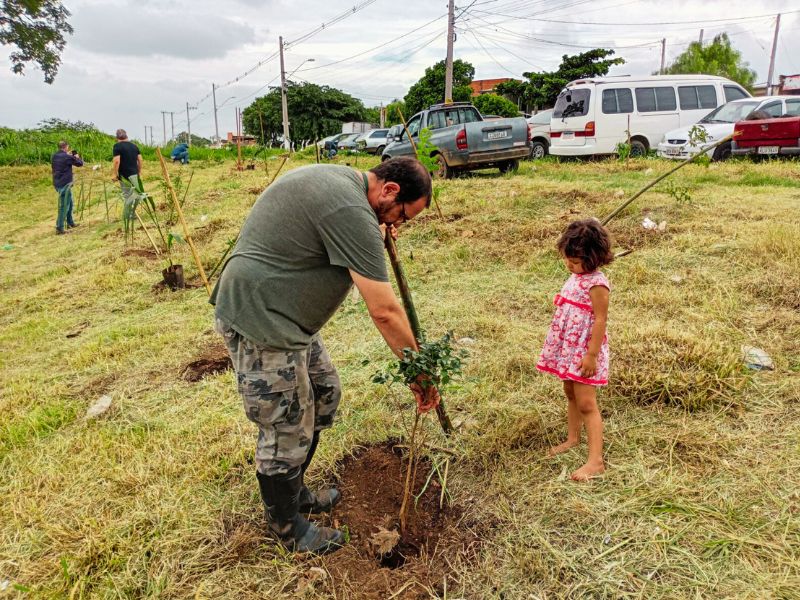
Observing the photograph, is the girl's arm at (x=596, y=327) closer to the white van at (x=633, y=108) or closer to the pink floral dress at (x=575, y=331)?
the pink floral dress at (x=575, y=331)

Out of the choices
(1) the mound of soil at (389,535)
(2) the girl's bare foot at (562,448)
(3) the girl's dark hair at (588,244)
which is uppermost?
(3) the girl's dark hair at (588,244)

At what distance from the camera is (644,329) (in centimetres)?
323

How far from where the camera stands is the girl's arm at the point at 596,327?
215 centimetres

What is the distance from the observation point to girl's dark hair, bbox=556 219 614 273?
2.15 meters

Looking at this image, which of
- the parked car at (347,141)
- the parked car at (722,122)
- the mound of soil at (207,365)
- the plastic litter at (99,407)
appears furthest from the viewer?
the parked car at (347,141)

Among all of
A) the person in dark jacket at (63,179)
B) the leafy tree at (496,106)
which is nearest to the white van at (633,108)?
the person in dark jacket at (63,179)

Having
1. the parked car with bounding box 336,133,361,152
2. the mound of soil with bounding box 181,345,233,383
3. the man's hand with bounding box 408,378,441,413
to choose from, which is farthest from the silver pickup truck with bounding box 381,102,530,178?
the parked car with bounding box 336,133,361,152

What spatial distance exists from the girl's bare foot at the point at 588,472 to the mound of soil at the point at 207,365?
2319 mm

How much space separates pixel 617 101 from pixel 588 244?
9.70 meters

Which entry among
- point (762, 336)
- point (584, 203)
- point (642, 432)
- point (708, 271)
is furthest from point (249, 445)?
point (584, 203)

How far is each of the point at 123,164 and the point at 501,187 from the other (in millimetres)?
6171

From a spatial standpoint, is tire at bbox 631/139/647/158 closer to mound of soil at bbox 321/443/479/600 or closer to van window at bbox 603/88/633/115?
van window at bbox 603/88/633/115

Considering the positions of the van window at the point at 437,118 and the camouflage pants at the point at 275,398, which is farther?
the van window at the point at 437,118

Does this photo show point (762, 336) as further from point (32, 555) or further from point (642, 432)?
point (32, 555)
